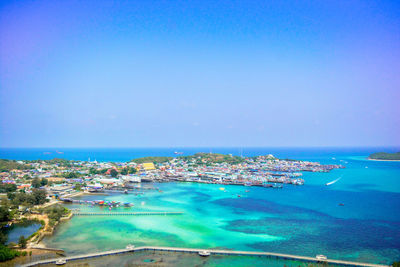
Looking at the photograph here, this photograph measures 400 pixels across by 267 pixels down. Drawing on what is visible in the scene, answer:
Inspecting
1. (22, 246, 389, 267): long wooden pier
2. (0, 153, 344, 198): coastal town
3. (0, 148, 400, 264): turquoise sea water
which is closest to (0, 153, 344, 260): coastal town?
(0, 153, 344, 198): coastal town

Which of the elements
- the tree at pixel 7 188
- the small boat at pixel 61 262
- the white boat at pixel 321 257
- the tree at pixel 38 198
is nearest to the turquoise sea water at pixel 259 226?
the white boat at pixel 321 257

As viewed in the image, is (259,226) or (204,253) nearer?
(204,253)

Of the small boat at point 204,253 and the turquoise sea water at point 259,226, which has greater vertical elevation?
the small boat at point 204,253

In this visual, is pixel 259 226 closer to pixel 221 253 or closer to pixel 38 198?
pixel 221 253

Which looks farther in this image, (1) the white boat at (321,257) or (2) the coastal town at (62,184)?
(2) the coastal town at (62,184)

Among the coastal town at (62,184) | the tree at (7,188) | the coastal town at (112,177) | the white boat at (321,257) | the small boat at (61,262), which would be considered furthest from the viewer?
the coastal town at (112,177)

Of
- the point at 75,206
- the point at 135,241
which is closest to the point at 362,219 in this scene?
the point at 135,241

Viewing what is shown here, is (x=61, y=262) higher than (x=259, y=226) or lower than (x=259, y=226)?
higher

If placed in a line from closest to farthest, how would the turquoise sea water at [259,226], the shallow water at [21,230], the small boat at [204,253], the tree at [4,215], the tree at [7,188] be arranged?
the small boat at [204,253]
the turquoise sea water at [259,226]
the shallow water at [21,230]
the tree at [4,215]
the tree at [7,188]

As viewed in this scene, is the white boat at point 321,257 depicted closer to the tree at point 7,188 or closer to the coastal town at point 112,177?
the coastal town at point 112,177

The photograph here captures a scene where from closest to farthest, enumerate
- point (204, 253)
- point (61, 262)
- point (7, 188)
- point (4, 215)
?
1. point (61, 262)
2. point (204, 253)
3. point (4, 215)
4. point (7, 188)

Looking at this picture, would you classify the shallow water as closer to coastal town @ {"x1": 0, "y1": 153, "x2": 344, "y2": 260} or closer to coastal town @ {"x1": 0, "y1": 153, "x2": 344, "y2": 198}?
coastal town @ {"x1": 0, "y1": 153, "x2": 344, "y2": 260}

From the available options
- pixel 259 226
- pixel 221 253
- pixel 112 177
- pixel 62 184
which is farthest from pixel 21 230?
pixel 112 177
